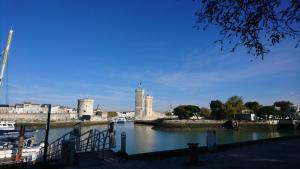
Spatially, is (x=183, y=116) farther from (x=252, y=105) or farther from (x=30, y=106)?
(x=30, y=106)

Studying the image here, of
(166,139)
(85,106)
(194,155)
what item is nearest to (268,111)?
(166,139)

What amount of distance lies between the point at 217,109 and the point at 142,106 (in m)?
47.4

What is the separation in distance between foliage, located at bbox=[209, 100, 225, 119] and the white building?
4109 centimetres

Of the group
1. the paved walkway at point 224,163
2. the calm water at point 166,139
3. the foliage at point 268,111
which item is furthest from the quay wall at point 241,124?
the paved walkway at point 224,163

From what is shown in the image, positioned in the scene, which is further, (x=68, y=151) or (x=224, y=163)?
(x=68, y=151)

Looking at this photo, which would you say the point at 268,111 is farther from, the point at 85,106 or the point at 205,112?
the point at 85,106

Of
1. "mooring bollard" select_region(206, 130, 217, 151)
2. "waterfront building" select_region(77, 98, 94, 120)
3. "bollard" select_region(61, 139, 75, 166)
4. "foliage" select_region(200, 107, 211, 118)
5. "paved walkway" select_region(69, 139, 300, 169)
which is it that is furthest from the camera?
"waterfront building" select_region(77, 98, 94, 120)

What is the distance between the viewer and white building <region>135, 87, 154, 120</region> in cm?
16475

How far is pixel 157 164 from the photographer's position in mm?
12609

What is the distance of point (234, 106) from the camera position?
123938 millimetres

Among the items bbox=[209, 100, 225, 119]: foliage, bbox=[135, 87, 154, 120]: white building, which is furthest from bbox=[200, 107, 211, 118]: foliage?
bbox=[135, 87, 154, 120]: white building

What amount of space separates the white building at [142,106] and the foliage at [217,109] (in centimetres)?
4109

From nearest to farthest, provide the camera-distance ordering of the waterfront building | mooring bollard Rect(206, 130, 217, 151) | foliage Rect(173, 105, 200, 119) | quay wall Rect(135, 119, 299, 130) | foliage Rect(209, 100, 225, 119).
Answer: mooring bollard Rect(206, 130, 217, 151) < quay wall Rect(135, 119, 299, 130) < foliage Rect(209, 100, 225, 119) < foliage Rect(173, 105, 200, 119) < the waterfront building

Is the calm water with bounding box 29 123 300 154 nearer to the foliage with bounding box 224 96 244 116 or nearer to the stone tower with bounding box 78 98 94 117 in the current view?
the foliage with bounding box 224 96 244 116
